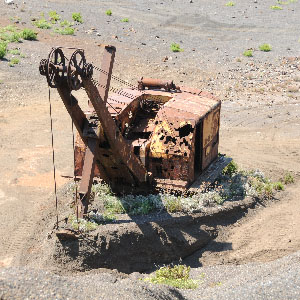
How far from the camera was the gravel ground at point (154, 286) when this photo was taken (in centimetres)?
739

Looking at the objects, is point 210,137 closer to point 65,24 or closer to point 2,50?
point 2,50

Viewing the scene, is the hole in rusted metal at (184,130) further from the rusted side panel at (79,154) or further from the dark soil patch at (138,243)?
the rusted side panel at (79,154)

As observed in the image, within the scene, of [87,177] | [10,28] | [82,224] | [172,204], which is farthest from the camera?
[10,28]

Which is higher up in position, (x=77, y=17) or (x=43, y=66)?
(x=43, y=66)

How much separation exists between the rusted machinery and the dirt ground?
1486mm

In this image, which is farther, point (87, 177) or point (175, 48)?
point (175, 48)

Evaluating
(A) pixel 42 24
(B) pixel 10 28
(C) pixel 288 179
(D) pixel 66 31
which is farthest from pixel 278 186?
(A) pixel 42 24

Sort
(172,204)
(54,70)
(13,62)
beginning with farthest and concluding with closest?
(13,62)
(172,204)
(54,70)

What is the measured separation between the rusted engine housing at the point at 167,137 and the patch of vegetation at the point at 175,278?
2284 mm

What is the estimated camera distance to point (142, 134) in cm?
1252

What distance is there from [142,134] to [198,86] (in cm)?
1056

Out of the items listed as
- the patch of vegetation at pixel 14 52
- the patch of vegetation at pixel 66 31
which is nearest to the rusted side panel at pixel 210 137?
the patch of vegetation at pixel 14 52

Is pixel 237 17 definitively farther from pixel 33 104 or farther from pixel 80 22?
pixel 33 104

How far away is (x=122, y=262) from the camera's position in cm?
1055
